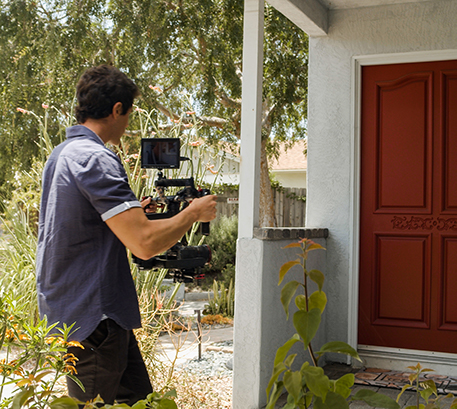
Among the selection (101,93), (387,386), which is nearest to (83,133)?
(101,93)

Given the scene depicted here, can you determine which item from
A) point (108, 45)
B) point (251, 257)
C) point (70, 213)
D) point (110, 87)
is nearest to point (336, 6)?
point (251, 257)

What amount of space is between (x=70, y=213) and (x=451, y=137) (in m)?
3.15

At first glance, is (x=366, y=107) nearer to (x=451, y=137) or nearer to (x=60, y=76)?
(x=451, y=137)

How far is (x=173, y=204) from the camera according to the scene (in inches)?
84.8

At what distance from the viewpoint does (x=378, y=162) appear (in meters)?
4.15

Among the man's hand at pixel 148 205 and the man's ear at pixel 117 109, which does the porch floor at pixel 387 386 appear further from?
the man's ear at pixel 117 109

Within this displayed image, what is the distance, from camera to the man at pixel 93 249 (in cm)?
166

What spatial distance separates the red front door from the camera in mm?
3932

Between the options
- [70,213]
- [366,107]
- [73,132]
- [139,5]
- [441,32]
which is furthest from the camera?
[139,5]

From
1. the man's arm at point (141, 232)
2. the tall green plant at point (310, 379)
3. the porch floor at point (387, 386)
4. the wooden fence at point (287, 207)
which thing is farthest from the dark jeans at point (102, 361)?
the wooden fence at point (287, 207)

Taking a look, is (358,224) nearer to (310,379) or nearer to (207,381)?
(207,381)

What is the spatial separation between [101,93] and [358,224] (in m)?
2.75

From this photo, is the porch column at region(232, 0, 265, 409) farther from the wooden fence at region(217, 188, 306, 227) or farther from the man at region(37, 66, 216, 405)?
the wooden fence at region(217, 188, 306, 227)

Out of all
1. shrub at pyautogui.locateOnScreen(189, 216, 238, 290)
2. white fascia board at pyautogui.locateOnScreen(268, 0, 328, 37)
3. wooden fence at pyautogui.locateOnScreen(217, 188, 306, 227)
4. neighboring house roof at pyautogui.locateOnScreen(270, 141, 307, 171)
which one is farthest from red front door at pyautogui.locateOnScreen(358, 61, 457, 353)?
neighboring house roof at pyautogui.locateOnScreen(270, 141, 307, 171)
